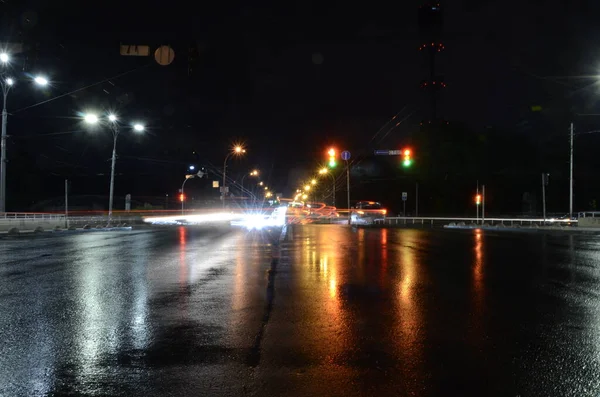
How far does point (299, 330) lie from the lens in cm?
609

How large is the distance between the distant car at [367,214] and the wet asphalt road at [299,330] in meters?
31.6

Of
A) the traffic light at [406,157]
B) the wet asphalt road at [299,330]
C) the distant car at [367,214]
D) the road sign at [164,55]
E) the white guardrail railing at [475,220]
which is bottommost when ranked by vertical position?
the wet asphalt road at [299,330]

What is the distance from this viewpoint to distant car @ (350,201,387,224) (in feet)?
144

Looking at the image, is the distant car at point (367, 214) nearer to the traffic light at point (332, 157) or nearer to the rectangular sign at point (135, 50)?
the traffic light at point (332, 157)

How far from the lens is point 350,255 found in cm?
1483

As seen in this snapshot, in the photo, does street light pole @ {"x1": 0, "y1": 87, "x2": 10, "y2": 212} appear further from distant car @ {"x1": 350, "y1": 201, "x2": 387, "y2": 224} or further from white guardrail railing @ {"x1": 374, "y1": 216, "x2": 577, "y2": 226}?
white guardrail railing @ {"x1": 374, "y1": 216, "x2": 577, "y2": 226}

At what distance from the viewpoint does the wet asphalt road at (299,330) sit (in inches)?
171

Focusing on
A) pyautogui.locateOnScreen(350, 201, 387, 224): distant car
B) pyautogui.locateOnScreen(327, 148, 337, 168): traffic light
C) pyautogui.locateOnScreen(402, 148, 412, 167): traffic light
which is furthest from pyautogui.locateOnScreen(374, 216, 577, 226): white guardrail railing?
pyautogui.locateOnScreen(402, 148, 412, 167): traffic light

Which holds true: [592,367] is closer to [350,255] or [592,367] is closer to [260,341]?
[260,341]

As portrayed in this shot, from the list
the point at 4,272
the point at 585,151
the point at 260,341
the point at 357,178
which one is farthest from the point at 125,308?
the point at 357,178

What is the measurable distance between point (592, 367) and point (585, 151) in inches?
2545

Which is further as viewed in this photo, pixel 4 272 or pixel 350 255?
pixel 350 255

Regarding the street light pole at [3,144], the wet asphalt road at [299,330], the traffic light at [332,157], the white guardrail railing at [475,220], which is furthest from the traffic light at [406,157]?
the street light pole at [3,144]

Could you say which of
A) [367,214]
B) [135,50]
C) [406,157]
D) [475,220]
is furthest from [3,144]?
[475,220]
